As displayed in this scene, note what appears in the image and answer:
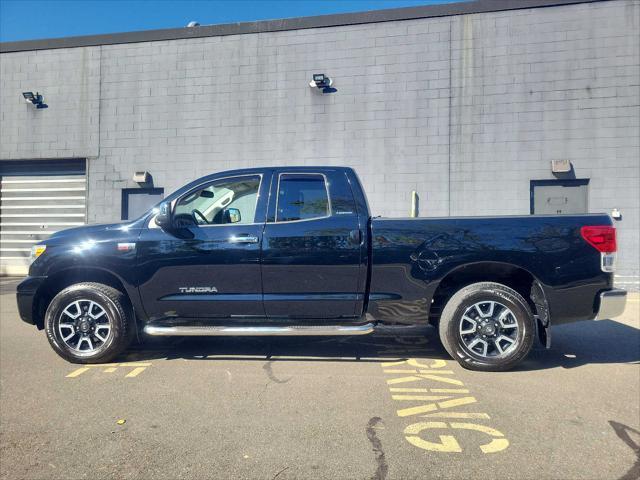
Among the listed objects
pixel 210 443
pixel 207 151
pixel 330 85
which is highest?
pixel 330 85

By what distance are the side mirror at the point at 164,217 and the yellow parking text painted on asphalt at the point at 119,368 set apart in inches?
56.8

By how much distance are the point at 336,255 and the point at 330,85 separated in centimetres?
793

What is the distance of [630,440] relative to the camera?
9.45 ft

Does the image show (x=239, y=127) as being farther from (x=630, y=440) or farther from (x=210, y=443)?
(x=630, y=440)

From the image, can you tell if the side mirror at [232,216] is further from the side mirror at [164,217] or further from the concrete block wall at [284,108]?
the concrete block wall at [284,108]

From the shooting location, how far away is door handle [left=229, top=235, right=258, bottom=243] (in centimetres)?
430

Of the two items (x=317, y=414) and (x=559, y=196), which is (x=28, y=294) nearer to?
(x=317, y=414)

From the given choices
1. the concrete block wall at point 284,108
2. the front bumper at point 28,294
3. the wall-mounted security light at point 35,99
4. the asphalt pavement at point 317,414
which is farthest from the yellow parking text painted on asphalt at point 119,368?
the wall-mounted security light at point 35,99

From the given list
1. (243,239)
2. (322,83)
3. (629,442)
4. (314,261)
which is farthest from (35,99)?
(629,442)

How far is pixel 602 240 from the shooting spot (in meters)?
4.07

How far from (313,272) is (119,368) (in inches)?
85.9

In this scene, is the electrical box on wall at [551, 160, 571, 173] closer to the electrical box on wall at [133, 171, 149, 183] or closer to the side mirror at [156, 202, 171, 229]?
the side mirror at [156, 202, 171, 229]

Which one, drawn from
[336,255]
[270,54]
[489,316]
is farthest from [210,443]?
[270,54]

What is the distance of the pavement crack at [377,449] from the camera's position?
8.16 ft
